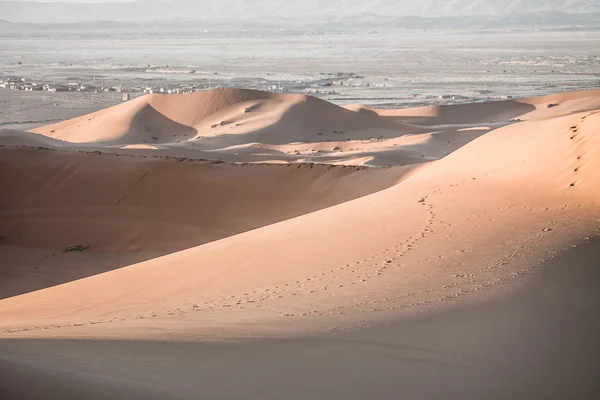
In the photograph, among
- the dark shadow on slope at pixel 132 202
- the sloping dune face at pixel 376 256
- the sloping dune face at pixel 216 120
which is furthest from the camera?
the sloping dune face at pixel 216 120

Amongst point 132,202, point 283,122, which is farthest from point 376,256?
point 283,122

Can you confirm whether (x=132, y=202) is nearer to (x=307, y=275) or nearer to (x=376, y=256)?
(x=376, y=256)

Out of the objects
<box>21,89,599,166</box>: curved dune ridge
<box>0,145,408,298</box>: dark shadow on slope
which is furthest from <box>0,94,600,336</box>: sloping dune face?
<box>21,89,599,166</box>: curved dune ridge

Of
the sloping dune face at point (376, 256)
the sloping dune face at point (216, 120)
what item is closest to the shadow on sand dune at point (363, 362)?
the sloping dune face at point (376, 256)

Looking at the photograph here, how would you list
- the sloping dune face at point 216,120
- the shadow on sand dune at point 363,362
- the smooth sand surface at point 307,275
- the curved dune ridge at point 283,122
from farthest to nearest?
1. the sloping dune face at point 216,120
2. the curved dune ridge at point 283,122
3. the smooth sand surface at point 307,275
4. the shadow on sand dune at point 363,362

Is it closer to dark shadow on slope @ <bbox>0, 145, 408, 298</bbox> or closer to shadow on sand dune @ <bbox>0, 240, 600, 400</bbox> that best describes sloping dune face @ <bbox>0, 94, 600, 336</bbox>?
shadow on sand dune @ <bbox>0, 240, 600, 400</bbox>

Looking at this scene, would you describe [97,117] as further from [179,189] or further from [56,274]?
[56,274]

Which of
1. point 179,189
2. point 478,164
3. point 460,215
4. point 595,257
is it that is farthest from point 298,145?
point 595,257

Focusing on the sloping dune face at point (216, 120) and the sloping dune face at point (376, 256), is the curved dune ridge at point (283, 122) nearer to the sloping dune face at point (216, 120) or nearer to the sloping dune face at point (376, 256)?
the sloping dune face at point (216, 120)
